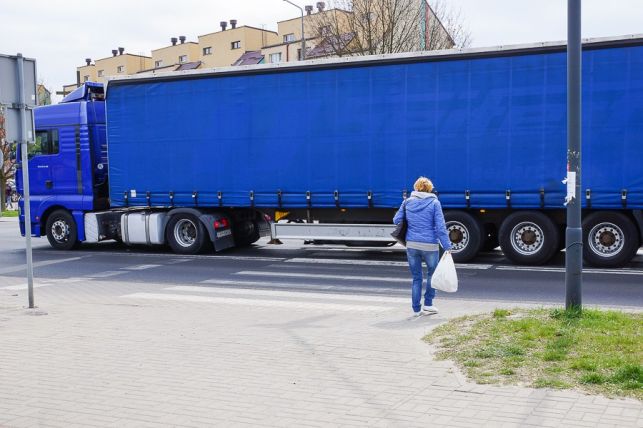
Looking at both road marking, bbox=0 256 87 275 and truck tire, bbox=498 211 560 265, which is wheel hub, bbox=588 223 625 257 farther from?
road marking, bbox=0 256 87 275

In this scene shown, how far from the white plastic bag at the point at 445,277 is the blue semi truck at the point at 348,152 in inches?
210

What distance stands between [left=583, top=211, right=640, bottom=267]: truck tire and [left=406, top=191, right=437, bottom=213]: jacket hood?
210 inches

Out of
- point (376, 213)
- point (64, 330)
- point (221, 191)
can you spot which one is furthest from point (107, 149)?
point (64, 330)

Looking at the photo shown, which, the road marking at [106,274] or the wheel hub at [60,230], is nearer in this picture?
the road marking at [106,274]

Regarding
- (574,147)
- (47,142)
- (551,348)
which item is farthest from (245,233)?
(551,348)

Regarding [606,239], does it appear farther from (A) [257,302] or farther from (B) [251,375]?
(B) [251,375]

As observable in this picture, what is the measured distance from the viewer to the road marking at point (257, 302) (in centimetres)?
938

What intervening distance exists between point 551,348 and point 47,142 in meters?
14.2

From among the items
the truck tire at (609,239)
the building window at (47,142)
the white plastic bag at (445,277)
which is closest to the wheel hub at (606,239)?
the truck tire at (609,239)

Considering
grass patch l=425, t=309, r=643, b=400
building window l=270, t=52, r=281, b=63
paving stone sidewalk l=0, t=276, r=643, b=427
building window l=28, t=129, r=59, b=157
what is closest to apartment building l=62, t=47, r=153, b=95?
building window l=270, t=52, r=281, b=63

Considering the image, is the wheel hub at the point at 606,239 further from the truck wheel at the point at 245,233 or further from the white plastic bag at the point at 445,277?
the truck wheel at the point at 245,233

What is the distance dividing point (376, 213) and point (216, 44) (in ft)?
218

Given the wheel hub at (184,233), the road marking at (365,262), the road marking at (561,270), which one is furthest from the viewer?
the wheel hub at (184,233)

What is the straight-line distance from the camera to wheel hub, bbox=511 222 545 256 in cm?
1321
